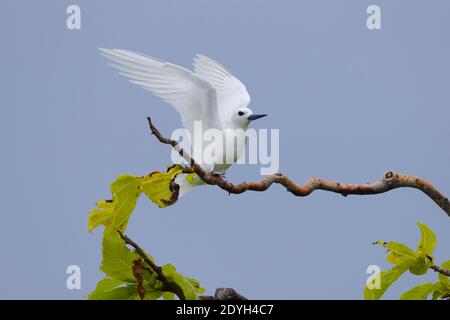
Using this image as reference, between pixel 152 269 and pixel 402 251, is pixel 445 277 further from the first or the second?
pixel 152 269

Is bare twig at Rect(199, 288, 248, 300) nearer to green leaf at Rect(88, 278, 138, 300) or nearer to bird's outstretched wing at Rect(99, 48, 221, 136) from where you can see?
green leaf at Rect(88, 278, 138, 300)

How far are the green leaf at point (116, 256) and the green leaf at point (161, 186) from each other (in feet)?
0.49

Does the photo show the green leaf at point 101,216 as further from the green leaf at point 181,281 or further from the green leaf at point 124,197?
the green leaf at point 181,281

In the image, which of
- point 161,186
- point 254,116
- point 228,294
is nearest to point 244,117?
point 254,116

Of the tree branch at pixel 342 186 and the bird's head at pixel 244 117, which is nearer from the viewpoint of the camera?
the tree branch at pixel 342 186

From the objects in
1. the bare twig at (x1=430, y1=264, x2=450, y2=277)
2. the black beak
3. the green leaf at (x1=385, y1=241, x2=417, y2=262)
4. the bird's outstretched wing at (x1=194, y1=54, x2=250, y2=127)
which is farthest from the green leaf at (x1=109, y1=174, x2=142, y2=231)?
the bird's outstretched wing at (x1=194, y1=54, x2=250, y2=127)

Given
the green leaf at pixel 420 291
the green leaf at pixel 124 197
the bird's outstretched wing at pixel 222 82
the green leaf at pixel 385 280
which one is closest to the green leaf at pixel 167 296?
the green leaf at pixel 124 197

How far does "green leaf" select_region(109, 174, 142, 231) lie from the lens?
1.63 m

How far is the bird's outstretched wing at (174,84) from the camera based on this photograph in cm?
220

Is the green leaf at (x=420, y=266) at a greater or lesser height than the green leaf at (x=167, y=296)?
greater

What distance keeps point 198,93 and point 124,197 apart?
1.02 metres

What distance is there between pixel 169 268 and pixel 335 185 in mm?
527

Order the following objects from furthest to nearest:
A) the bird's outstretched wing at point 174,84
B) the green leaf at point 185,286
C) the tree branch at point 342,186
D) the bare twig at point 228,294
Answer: the bird's outstretched wing at point 174,84, the tree branch at point 342,186, the green leaf at point 185,286, the bare twig at point 228,294
